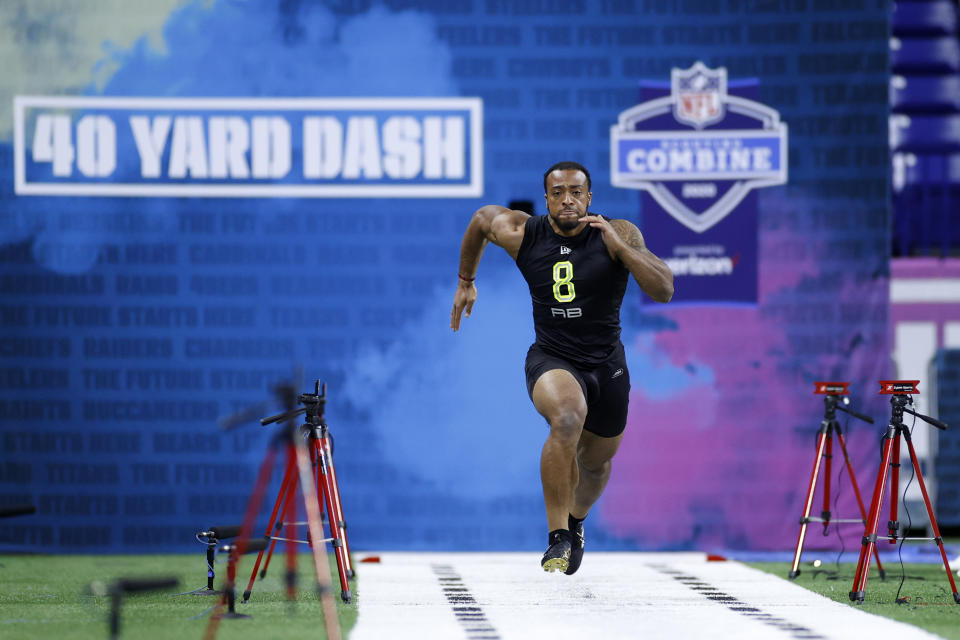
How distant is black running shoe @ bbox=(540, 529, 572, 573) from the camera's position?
419 centimetres

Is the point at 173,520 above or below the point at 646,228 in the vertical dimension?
below

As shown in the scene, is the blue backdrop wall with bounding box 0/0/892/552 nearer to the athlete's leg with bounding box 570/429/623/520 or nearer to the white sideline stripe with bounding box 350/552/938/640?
the white sideline stripe with bounding box 350/552/938/640

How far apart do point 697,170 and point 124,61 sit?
10.9ft

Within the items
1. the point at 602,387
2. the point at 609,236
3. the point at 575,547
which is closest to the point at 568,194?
the point at 609,236

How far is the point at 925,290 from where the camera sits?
23.6 ft

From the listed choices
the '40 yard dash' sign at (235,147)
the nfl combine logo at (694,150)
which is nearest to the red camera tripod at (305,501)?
the '40 yard dash' sign at (235,147)

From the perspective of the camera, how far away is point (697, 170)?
6449 millimetres

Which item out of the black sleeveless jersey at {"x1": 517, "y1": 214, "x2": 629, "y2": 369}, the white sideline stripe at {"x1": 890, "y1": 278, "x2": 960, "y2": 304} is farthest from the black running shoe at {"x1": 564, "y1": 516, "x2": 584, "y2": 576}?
the white sideline stripe at {"x1": 890, "y1": 278, "x2": 960, "y2": 304}

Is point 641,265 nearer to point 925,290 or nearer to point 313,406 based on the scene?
point 313,406

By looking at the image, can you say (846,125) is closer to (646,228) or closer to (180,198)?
(646,228)

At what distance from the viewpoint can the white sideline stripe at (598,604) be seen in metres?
3.73

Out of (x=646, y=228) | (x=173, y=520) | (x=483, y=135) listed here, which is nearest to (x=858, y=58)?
(x=646, y=228)

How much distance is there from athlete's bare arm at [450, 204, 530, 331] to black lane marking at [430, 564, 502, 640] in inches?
44.4

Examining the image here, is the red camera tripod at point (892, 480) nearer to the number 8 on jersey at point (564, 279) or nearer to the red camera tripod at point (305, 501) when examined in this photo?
the number 8 on jersey at point (564, 279)
